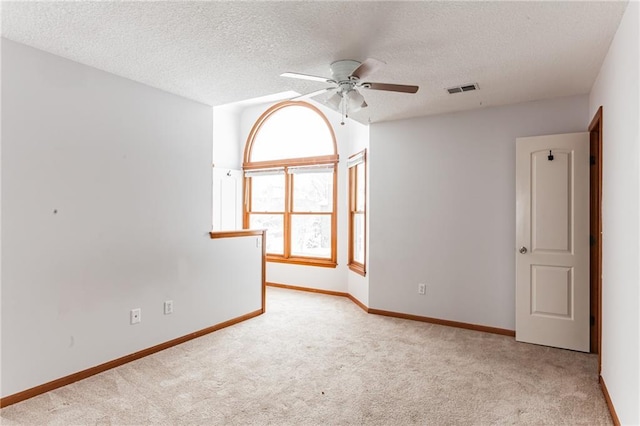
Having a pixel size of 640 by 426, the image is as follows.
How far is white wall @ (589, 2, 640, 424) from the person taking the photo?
188 cm

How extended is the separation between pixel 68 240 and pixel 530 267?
4.00 metres

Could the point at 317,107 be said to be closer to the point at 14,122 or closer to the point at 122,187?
the point at 122,187

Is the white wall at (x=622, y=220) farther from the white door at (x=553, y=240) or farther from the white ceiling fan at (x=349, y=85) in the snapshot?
the white ceiling fan at (x=349, y=85)

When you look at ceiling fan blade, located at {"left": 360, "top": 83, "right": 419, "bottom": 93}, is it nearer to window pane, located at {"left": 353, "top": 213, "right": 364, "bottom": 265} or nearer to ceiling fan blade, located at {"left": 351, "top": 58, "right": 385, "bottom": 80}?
ceiling fan blade, located at {"left": 351, "top": 58, "right": 385, "bottom": 80}

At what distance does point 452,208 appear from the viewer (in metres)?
4.20

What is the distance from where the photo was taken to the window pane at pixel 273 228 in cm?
634

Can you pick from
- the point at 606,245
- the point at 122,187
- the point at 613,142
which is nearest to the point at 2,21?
the point at 122,187

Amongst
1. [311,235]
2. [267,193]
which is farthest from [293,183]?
[311,235]

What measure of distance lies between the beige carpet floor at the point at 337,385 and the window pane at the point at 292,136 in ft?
10.0

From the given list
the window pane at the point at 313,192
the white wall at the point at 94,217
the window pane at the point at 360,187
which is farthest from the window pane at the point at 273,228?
the white wall at the point at 94,217

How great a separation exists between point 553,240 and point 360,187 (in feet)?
8.08

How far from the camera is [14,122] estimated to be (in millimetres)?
2494

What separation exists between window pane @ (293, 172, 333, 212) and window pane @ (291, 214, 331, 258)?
144 millimetres

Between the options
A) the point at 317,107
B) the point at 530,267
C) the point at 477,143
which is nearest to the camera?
the point at 530,267
